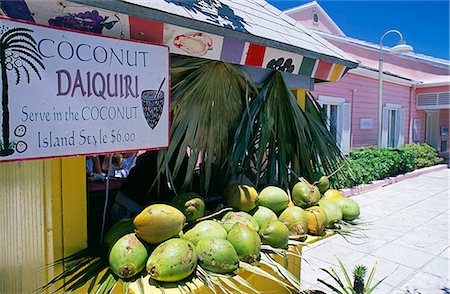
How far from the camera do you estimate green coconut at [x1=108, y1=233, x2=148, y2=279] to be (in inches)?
66.5

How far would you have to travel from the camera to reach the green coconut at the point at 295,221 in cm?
232

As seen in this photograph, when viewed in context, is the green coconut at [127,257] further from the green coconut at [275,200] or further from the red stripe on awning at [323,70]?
the red stripe on awning at [323,70]

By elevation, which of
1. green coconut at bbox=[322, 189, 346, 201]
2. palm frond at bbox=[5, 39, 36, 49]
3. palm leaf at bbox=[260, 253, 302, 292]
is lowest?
palm leaf at bbox=[260, 253, 302, 292]

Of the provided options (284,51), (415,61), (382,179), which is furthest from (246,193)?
(415,61)

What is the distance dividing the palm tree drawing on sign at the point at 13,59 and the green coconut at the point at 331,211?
2088 mm

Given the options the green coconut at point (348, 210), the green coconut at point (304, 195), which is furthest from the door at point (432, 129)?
the green coconut at point (304, 195)

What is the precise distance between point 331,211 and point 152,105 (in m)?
1.59

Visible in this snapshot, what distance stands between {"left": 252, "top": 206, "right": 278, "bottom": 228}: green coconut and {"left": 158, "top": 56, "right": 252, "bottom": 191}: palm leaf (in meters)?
0.43

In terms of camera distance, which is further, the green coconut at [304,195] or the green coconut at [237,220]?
the green coconut at [304,195]

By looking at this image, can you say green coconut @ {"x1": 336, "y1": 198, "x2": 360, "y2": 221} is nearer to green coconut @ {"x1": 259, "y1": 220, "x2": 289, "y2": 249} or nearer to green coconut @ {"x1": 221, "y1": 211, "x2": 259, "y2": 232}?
green coconut @ {"x1": 259, "y1": 220, "x2": 289, "y2": 249}

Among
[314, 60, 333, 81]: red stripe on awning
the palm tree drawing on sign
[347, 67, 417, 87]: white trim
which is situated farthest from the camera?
[347, 67, 417, 87]: white trim

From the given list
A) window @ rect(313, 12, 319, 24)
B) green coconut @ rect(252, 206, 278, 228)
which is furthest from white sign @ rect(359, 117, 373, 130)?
green coconut @ rect(252, 206, 278, 228)

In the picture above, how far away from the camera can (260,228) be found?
2254 mm

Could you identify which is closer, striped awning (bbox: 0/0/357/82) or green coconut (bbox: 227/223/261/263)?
striped awning (bbox: 0/0/357/82)
